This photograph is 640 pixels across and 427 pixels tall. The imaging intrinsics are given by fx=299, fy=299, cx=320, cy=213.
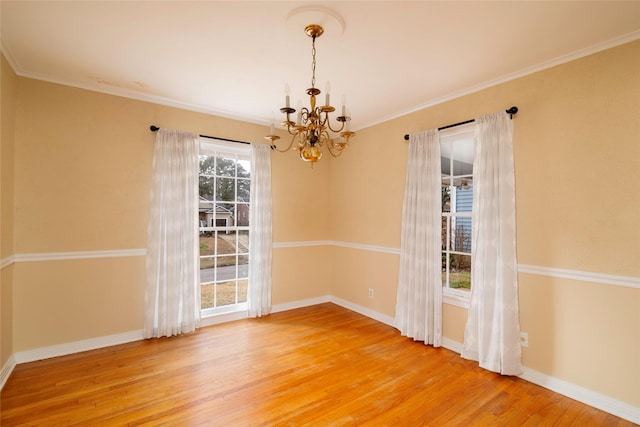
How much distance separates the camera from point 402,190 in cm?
401

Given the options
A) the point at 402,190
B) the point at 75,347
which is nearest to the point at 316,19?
the point at 402,190

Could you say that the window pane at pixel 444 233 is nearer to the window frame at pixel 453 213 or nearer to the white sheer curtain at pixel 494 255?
the window frame at pixel 453 213

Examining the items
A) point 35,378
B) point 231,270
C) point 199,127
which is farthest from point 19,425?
point 199,127

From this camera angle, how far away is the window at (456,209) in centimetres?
344

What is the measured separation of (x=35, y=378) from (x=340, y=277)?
3779mm

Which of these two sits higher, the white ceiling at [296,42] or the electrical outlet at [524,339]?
the white ceiling at [296,42]

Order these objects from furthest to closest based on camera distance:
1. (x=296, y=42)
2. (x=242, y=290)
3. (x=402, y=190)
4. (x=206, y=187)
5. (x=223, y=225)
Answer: (x=242, y=290) < (x=223, y=225) < (x=206, y=187) < (x=402, y=190) < (x=296, y=42)

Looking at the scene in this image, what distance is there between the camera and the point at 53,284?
309 centimetres

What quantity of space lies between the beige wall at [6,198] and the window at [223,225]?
1782 mm

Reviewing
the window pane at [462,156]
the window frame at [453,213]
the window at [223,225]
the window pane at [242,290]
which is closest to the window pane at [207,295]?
the window at [223,225]

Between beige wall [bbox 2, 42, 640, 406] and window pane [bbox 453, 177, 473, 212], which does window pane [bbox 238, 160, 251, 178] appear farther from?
window pane [bbox 453, 177, 473, 212]

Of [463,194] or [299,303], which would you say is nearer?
[463,194]

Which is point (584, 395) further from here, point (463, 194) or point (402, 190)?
point (402, 190)

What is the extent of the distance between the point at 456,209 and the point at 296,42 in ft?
8.31
